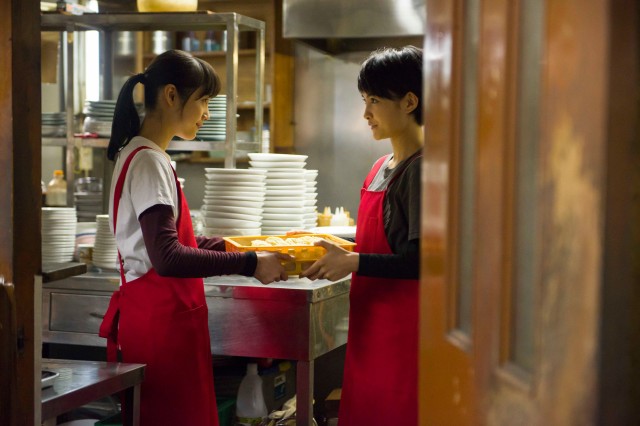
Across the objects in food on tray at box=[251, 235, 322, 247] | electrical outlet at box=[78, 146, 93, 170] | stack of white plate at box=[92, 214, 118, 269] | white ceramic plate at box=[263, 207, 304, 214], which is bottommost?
stack of white plate at box=[92, 214, 118, 269]

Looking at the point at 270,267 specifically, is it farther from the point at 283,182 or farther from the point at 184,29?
the point at 184,29

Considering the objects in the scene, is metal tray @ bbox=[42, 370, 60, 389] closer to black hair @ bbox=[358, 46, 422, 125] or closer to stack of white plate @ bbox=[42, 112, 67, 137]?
black hair @ bbox=[358, 46, 422, 125]

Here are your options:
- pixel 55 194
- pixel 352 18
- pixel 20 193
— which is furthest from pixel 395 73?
pixel 55 194

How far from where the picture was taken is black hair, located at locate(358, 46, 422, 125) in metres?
2.67

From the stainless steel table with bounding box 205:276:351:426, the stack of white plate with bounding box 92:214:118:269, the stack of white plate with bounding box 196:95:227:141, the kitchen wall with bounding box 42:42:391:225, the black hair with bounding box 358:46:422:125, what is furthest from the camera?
the kitchen wall with bounding box 42:42:391:225

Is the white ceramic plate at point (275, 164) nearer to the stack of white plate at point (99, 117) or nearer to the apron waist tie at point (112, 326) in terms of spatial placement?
the stack of white plate at point (99, 117)

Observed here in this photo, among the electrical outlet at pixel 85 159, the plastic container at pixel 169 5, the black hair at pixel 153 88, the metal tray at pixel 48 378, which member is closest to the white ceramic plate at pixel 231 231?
the black hair at pixel 153 88

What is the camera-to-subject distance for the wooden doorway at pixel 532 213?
2.69ft

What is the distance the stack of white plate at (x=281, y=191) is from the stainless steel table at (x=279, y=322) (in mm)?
380

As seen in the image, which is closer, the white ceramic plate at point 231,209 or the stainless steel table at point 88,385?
the stainless steel table at point 88,385

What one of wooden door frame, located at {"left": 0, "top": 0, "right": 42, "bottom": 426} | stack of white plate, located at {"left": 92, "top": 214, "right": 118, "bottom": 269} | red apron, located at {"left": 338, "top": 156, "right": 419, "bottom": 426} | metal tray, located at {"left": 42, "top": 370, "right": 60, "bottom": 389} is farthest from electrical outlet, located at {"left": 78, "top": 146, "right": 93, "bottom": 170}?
wooden door frame, located at {"left": 0, "top": 0, "right": 42, "bottom": 426}

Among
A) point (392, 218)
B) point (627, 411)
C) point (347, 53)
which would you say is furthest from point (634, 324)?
point (347, 53)

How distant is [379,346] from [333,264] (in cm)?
30

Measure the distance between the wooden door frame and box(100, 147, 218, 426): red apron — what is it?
872 millimetres
